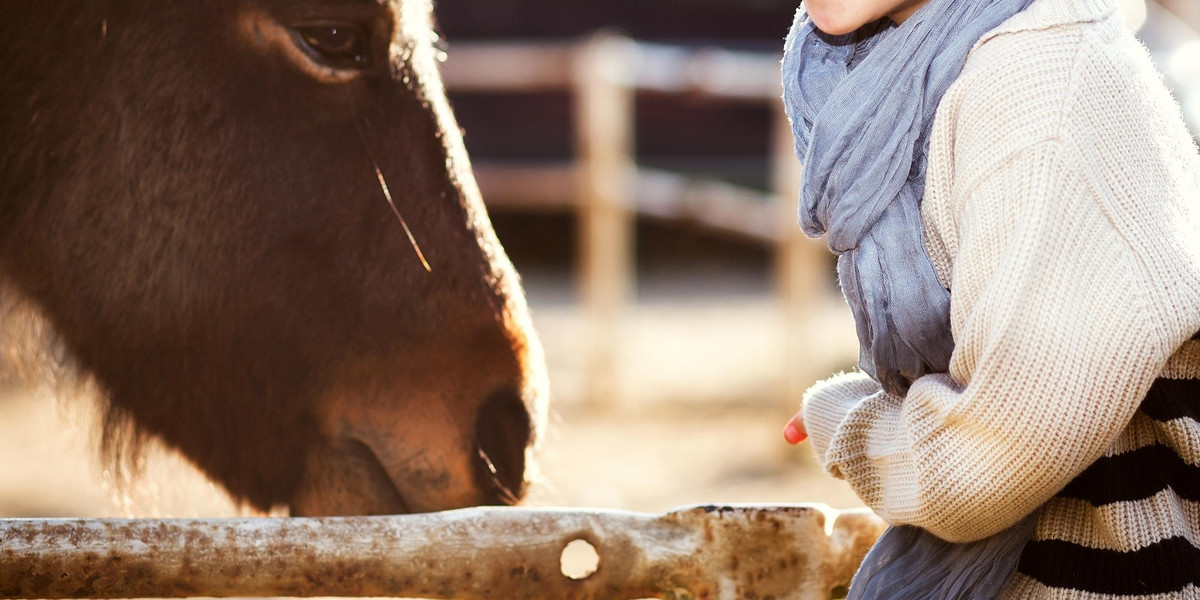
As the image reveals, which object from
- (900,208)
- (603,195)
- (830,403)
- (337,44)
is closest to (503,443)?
(830,403)

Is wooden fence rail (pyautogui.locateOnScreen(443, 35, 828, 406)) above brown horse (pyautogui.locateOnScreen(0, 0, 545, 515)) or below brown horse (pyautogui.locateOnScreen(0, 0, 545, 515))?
below

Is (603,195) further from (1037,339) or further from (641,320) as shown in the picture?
(1037,339)

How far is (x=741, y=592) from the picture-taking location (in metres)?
1.25

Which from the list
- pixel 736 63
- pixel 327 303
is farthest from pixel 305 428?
pixel 736 63

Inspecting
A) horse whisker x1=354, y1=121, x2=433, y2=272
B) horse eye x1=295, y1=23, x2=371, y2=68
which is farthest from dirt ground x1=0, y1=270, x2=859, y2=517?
horse eye x1=295, y1=23, x2=371, y2=68

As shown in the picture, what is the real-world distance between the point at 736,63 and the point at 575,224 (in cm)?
479

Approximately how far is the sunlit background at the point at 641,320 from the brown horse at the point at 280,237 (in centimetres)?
24

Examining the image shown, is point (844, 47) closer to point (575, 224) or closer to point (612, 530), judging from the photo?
point (612, 530)

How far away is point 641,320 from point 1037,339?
21.1 feet

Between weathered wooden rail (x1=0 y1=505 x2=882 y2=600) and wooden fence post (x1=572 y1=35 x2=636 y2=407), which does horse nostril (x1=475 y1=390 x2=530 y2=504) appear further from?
wooden fence post (x1=572 y1=35 x2=636 y2=407)

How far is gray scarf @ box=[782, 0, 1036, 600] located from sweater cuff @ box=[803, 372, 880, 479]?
0.14 m

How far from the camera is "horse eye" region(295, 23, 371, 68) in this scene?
5.12ft

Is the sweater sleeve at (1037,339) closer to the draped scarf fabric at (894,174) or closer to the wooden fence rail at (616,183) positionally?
the draped scarf fabric at (894,174)

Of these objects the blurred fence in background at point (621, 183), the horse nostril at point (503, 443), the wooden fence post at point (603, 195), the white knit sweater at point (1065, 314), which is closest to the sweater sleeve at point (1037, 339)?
the white knit sweater at point (1065, 314)
